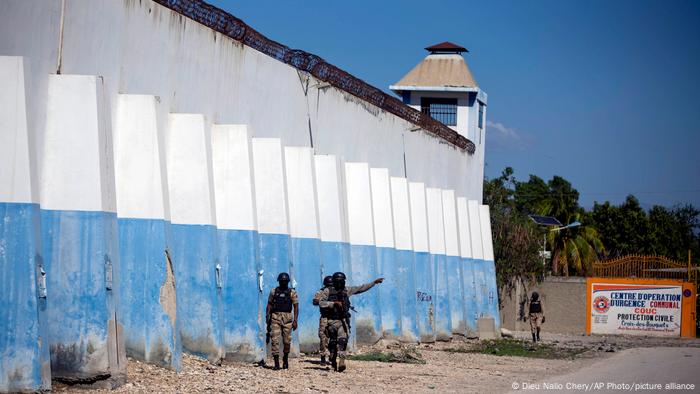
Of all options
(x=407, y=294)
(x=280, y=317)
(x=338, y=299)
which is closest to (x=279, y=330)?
(x=280, y=317)

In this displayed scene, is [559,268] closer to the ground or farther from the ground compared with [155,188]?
closer to the ground

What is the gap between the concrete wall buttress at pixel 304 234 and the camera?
834 inches

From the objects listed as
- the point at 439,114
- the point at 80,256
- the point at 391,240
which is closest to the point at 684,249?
the point at 439,114

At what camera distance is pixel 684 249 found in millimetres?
68375

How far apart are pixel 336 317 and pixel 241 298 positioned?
167 centimetres

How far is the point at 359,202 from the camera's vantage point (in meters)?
26.6

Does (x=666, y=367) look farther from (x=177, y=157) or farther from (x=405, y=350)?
(x=177, y=157)

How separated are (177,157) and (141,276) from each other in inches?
106

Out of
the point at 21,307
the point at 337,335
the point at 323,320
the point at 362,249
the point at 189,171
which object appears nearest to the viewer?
the point at 21,307

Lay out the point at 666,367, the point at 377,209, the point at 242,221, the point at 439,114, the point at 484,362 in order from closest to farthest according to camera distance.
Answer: the point at 242,221, the point at 666,367, the point at 484,362, the point at 377,209, the point at 439,114

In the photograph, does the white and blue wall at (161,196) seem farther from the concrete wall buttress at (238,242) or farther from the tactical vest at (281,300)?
the tactical vest at (281,300)

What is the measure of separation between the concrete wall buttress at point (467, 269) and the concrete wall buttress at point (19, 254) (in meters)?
24.5

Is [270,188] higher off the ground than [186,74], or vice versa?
[186,74]

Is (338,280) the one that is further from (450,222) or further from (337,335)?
(450,222)
